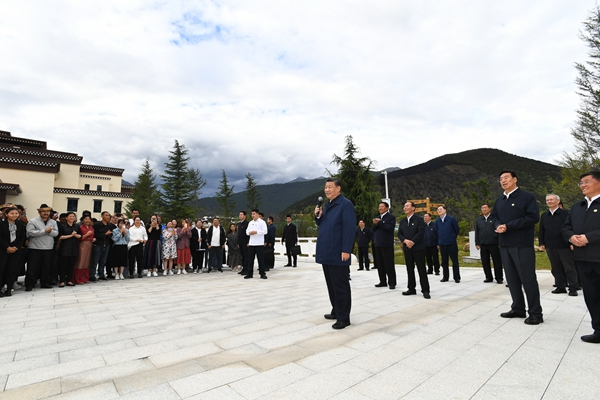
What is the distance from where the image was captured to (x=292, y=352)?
9.06 feet

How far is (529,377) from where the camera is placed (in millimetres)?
2221

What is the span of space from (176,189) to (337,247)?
3750 cm

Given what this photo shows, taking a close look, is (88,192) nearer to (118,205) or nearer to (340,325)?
(118,205)

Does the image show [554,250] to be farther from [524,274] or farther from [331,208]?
[331,208]

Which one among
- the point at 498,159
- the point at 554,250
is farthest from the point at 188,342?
the point at 498,159

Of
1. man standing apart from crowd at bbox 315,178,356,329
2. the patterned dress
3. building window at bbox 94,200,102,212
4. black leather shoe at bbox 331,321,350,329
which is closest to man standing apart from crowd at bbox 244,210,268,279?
the patterned dress

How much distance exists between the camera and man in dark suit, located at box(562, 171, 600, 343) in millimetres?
3010

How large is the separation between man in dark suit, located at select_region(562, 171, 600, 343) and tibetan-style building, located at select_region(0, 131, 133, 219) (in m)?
38.3

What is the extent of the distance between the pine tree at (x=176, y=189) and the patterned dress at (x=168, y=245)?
27.8m

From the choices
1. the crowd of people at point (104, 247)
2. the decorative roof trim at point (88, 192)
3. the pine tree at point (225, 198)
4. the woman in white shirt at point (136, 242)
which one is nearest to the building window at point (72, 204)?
the decorative roof trim at point (88, 192)

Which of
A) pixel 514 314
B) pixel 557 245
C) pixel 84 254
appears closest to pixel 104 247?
pixel 84 254

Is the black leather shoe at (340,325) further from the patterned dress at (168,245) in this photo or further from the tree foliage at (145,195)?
the tree foliage at (145,195)

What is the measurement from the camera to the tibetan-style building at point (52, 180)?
32.9 m

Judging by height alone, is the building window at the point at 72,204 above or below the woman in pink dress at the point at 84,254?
above
